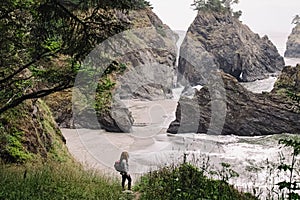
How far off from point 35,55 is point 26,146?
4116mm

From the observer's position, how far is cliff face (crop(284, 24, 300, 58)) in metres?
90.0

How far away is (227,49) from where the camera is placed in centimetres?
6688

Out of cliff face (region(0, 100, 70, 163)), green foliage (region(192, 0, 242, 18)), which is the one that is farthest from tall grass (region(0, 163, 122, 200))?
green foliage (region(192, 0, 242, 18))

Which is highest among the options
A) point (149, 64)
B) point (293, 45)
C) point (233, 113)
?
point (293, 45)

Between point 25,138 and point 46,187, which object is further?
point 25,138

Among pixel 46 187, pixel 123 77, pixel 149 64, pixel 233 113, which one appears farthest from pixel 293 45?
pixel 46 187

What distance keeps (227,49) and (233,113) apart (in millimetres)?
43226

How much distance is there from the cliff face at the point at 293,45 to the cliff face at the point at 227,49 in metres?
14.6

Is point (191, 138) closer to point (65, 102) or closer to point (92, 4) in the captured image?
point (65, 102)

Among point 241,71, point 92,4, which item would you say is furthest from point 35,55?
point 241,71

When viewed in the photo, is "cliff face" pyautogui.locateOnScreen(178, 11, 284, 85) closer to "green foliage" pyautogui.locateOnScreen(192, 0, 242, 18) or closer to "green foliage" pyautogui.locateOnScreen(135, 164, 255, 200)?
"green foliage" pyautogui.locateOnScreen(192, 0, 242, 18)

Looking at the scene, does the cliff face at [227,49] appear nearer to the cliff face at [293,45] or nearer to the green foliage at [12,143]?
the cliff face at [293,45]

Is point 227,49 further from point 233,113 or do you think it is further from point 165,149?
point 165,149

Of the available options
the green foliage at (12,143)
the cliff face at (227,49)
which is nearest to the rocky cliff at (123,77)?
the green foliage at (12,143)
